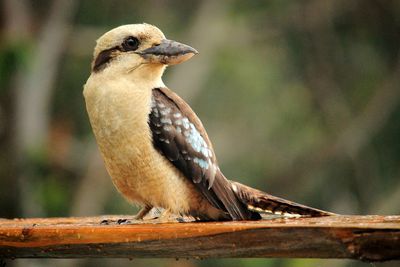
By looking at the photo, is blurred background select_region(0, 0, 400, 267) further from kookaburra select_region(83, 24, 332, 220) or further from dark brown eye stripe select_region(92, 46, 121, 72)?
kookaburra select_region(83, 24, 332, 220)

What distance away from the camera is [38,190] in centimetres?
1168

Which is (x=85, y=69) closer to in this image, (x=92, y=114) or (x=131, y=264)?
(x=131, y=264)

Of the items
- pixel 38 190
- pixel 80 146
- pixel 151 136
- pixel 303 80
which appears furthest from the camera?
pixel 303 80

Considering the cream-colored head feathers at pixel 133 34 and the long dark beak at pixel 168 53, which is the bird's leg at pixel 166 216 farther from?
the cream-colored head feathers at pixel 133 34

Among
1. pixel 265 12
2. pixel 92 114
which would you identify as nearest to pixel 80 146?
pixel 265 12

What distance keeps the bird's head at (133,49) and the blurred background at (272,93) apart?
22.0 ft

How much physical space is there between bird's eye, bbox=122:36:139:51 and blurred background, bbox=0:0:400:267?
6.74 metres

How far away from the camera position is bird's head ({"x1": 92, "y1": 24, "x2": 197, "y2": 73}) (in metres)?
4.88

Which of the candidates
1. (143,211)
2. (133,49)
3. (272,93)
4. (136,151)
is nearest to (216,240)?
(136,151)

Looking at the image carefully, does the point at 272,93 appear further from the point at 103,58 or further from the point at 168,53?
the point at 168,53

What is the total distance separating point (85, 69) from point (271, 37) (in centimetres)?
309

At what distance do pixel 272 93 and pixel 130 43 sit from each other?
33.9ft

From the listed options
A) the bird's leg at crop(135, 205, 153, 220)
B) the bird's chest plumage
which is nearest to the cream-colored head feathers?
the bird's chest plumage

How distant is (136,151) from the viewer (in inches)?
185
